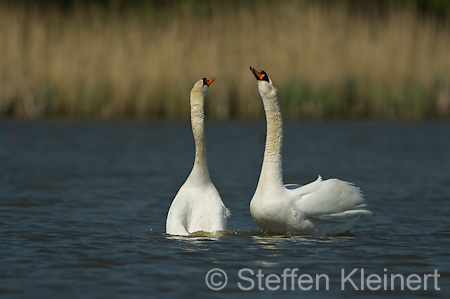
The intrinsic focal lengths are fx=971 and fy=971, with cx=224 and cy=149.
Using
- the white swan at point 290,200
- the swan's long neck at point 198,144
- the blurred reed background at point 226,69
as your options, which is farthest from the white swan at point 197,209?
the blurred reed background at point 226,69

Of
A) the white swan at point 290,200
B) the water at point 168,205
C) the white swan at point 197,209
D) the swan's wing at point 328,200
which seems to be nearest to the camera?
the water at point 168,205

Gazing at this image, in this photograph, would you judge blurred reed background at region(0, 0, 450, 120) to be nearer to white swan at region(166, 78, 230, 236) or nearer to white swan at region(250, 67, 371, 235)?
white swan at region(250, 67, 371, 235)

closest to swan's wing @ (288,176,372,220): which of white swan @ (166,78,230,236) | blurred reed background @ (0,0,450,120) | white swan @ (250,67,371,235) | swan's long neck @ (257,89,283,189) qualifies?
white swan @ (250,67,371,235)

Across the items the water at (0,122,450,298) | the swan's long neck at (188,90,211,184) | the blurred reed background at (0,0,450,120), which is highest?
the blurred reed background at (0,0,450,120)

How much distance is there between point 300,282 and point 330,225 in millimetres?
3419

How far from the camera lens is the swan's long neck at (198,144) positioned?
26.3 ft

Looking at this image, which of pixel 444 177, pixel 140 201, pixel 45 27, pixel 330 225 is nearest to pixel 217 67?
pixel 45 27

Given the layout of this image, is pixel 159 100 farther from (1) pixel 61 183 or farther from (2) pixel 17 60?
(1) pixel 61 183

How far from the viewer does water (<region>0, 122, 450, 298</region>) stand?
250 inches

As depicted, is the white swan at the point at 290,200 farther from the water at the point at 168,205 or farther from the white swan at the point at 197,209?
the white swan at the point at 197,209

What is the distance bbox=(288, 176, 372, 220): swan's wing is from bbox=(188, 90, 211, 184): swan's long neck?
77 centimetres

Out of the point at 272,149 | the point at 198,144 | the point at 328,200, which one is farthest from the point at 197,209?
the point at 328,200

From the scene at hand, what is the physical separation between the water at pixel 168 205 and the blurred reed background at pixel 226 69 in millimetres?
549

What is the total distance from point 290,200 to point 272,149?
603mm
